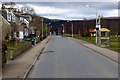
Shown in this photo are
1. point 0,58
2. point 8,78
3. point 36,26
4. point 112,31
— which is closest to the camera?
point 8,78

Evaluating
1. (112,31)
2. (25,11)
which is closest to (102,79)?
(25,11)

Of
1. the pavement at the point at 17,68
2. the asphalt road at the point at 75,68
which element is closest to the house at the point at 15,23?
the pavement at the point at 17,68

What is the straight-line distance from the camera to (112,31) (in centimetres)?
9125

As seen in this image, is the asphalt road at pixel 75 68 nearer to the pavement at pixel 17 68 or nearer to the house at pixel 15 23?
the pavement at pixel 17 68

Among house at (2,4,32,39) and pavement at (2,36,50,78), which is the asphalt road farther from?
house at (2,4,32,39)

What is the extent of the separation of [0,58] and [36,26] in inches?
2298

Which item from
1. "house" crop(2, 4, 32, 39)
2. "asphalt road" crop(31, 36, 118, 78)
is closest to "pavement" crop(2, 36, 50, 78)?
"asphalt road" crop(31, 36, 118, 78)

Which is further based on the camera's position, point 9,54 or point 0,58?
point 9,54

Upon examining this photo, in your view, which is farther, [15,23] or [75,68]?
[15,23]

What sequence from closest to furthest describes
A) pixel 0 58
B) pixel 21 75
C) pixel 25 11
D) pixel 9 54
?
1. pixel 21 75
2. pixel 0 58
3. pixel 9 54
4. pixel 25 11

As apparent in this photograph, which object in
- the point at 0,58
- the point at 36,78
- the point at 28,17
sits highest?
the point at 28,17

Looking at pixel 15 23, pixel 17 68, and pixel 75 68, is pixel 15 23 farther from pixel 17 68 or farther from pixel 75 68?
pixel 75 68

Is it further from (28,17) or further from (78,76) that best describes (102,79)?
(28,17)

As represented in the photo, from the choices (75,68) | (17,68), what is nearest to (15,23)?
(17,68)
